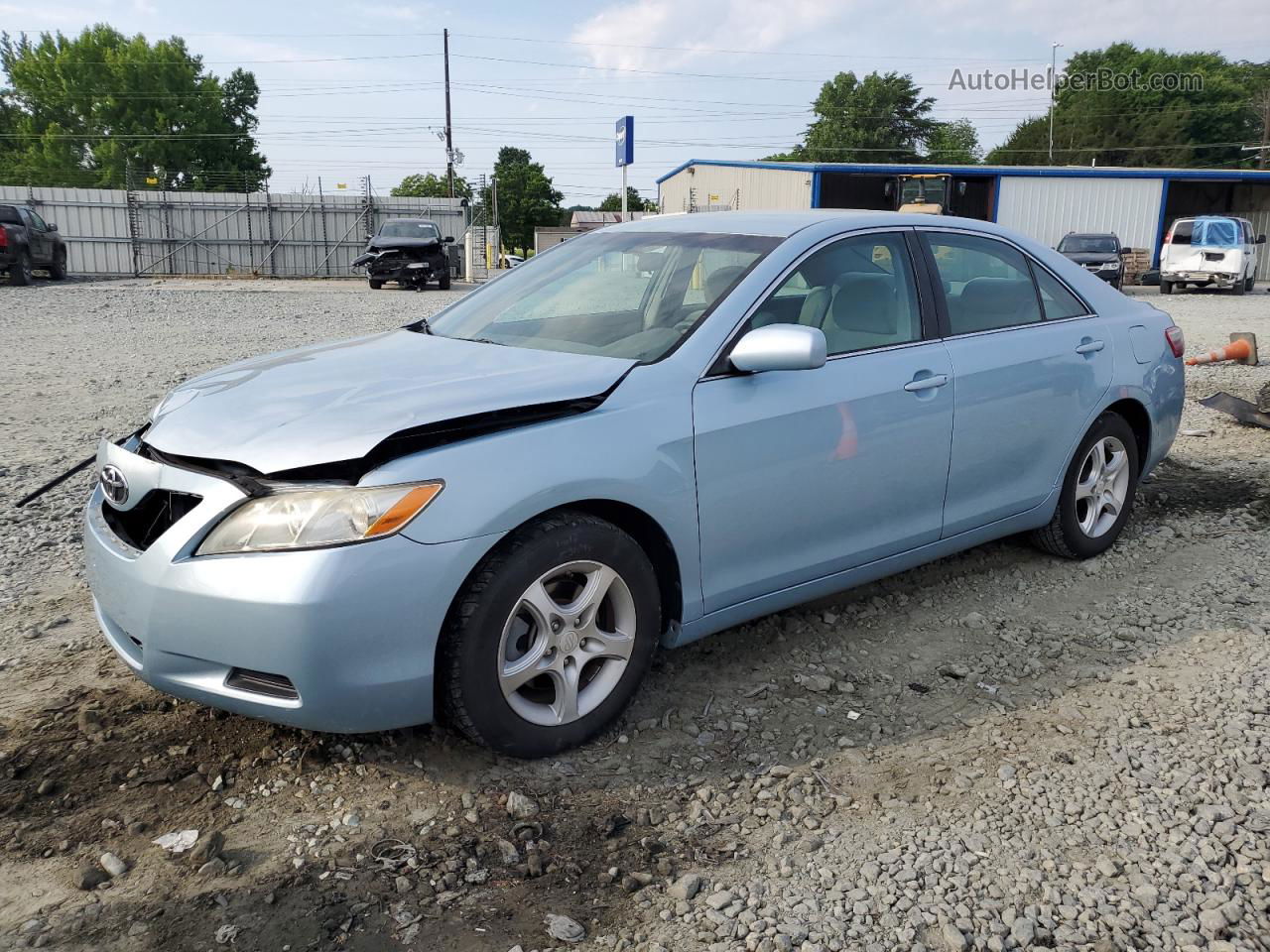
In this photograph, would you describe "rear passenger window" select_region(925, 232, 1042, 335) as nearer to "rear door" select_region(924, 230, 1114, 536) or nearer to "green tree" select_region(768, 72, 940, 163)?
"rear door" select_region(924, 230, 1114, 536)

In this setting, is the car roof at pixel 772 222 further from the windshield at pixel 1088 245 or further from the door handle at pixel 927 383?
the windshield at pixel 1088 245

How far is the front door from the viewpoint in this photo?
11.1ft

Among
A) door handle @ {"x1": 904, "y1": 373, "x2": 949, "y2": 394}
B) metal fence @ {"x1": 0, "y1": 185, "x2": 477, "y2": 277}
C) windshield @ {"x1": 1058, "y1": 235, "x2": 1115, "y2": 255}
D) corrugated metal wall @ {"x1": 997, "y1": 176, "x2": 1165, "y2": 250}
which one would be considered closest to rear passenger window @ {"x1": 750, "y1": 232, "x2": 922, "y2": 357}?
door handle @ {"x1": 904, "y1": 373, "x2": 949, "y2": 394}

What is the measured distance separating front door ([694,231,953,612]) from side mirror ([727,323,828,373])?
10cm

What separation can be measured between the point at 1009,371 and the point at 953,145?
115 m

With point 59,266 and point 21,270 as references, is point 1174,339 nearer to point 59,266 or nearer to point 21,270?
point 21,270

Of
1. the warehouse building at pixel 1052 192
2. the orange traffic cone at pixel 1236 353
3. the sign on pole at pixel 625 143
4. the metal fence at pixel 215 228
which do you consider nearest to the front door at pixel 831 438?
the orange traffic cone at pixel 1236 353

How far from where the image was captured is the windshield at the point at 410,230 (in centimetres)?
2484

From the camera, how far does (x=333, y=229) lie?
39.1 meters

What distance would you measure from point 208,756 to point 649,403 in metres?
1.69

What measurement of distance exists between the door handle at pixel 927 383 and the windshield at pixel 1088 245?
27018 mm

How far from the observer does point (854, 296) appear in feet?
13.0

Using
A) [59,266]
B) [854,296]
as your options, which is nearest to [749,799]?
[854,296]

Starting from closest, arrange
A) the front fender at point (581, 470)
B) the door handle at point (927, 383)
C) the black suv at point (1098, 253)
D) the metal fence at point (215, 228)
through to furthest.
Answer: the front fender at point (581, 470) < the door handle at point (927, 383) < the black suv at point (1098, 253) < the metal fence at point (215, 228)
